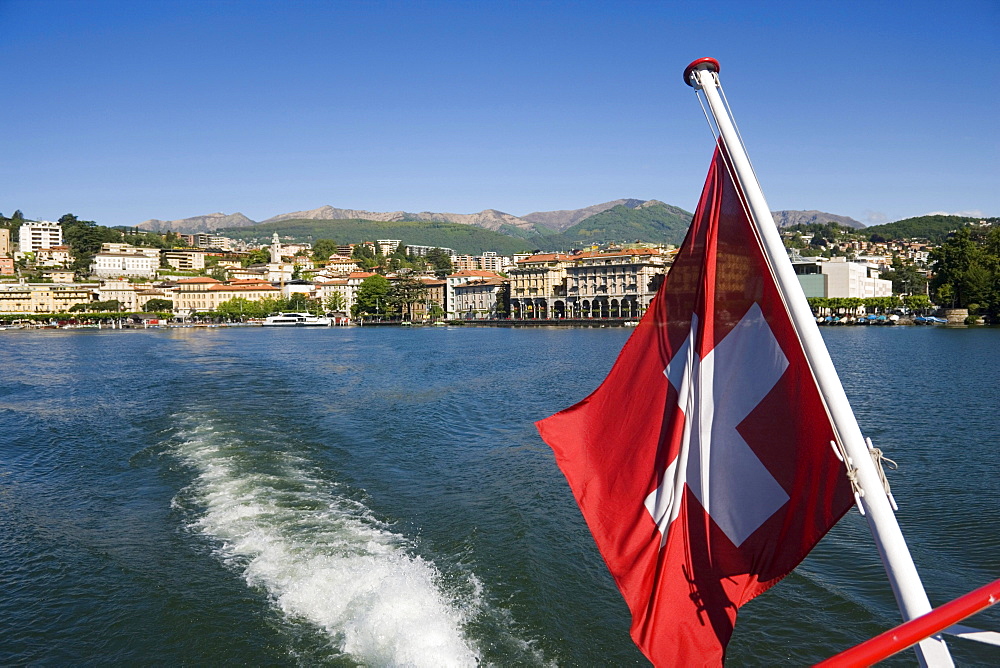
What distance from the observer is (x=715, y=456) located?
3096 millimetres

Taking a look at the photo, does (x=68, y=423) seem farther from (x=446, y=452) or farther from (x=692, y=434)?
(x=692, y=434)

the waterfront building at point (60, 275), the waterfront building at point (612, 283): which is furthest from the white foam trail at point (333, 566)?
the waterfront building at point (60, 275)

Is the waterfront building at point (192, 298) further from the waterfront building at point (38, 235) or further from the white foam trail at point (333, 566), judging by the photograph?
the white foam trail at point (333, 566)

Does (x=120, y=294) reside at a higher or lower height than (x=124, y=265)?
lower

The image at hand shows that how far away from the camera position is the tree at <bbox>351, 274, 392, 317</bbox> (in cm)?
A: 11956

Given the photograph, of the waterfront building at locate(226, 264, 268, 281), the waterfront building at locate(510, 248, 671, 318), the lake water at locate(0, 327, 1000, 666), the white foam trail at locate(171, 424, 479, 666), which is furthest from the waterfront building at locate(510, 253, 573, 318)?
the white foam trail at locate(171, 424, 479, 666)

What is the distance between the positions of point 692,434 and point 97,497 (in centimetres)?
980

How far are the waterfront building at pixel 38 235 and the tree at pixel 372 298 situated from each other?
10022 centimetres

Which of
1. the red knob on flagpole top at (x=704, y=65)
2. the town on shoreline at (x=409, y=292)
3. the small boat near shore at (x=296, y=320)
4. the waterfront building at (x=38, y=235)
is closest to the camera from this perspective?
the red knob on flagpole top at (x=704, y=65)

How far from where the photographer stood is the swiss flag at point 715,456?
2.81 meters

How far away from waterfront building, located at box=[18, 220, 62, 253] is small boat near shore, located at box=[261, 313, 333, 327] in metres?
99.6

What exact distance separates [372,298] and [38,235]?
363 ft

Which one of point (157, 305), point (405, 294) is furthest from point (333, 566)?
point (157, 305)

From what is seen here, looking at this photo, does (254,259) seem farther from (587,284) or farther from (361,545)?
(361,545)
